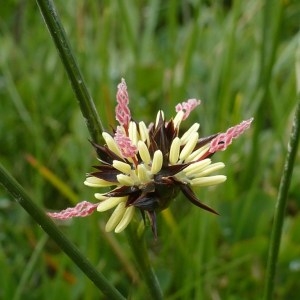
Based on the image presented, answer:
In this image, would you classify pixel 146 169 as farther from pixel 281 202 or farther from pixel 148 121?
pixel 148 121

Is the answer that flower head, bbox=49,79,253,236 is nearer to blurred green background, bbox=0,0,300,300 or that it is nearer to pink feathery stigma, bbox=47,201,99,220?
pink feathery stigma, bbox=47,201,99,220

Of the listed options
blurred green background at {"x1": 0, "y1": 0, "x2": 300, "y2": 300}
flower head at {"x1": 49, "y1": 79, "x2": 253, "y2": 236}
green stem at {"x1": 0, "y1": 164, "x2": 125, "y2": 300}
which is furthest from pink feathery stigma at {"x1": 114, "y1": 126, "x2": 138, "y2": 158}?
blurred green background at {"x1": 0, "y1": 0, "x2": 300, "y2": 300}

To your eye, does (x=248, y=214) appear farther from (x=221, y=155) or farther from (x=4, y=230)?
(x=4, y=230)

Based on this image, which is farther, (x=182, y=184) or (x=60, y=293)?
(x=60, y=293)

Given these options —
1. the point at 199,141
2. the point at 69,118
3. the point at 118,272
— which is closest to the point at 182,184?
the point at 199,141

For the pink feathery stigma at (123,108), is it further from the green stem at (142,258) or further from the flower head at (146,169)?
the green stem at (142,258)
